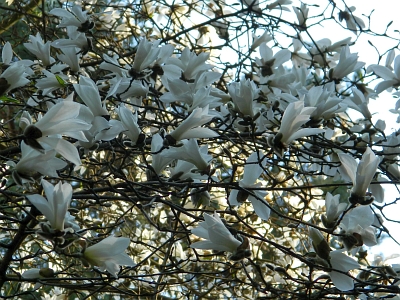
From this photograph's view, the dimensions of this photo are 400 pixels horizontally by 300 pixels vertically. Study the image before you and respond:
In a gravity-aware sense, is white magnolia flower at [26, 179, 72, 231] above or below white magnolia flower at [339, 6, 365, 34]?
below

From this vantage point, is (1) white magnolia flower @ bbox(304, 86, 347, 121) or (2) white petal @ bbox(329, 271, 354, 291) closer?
(2) white petal @ bbox(329, 271, 354, 291)

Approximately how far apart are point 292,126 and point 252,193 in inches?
5.9

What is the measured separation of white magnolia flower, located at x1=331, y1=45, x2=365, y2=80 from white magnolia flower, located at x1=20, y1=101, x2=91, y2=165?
33.1 inches

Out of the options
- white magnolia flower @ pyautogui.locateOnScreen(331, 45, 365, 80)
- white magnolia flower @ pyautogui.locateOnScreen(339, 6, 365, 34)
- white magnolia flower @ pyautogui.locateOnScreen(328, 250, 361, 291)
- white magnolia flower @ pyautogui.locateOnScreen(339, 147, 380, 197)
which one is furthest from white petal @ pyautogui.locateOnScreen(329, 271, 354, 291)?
white magnolia flower @ pyautogui.locateOnScreen(339, 6, 365, 34)

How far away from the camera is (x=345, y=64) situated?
1443 millimetres

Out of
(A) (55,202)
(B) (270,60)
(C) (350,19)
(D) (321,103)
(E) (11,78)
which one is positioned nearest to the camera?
(A) (55,202)

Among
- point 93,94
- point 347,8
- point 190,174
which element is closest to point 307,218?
point 347,8

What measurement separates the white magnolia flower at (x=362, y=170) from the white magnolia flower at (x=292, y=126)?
83 mm

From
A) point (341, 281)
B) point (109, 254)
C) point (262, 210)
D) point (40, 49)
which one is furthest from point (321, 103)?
point (40, 49)

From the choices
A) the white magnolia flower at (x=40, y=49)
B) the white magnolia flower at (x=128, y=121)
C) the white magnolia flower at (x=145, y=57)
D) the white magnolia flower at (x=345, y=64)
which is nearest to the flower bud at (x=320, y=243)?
the white magnolia flower at (x=128, y=121)

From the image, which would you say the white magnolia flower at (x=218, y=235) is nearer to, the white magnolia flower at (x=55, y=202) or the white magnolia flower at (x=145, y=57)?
the white magnolia flower at (x=55, y=202)

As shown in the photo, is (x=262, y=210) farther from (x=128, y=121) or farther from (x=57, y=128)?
(x=57, y=128)

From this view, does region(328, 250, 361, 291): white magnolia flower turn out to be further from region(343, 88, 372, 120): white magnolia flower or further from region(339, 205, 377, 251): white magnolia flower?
region(343, 88, 372, 120): white magnolia flower

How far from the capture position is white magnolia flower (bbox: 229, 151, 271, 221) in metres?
1.03
